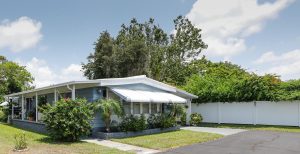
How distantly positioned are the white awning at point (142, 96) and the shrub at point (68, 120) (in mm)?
2379

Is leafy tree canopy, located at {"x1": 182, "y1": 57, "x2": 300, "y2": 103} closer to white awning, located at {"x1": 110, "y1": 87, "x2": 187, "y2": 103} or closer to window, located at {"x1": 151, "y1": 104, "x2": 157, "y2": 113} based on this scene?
white awning, located at {"x1": 110, "y1": 87, "x2": 187, "y2": 103}

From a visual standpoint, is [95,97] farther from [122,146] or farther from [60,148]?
[60,148]

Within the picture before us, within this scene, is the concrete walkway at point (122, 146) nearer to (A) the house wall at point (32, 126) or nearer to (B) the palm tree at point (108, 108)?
(B) the palm tree at point (108, 108)

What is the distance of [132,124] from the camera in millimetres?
19125

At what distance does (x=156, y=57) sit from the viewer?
156 ft

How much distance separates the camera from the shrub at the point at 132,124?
19031mm

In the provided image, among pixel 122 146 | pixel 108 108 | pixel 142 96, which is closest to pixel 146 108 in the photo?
pixel 142 96

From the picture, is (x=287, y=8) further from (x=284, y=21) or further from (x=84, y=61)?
(x=84, y=61)

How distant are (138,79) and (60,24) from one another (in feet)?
21.5

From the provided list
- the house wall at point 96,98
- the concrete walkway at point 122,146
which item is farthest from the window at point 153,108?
the concrete walkway at point 122,146

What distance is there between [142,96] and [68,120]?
192 inches

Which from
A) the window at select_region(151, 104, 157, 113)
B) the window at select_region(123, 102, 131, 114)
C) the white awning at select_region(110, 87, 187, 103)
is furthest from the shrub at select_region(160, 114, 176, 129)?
the window at select_region(123, 102, 131, 114)

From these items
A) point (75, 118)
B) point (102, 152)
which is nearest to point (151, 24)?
point (75, 118)

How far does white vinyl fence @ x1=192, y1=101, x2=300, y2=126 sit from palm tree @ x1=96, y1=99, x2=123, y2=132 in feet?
41.1
